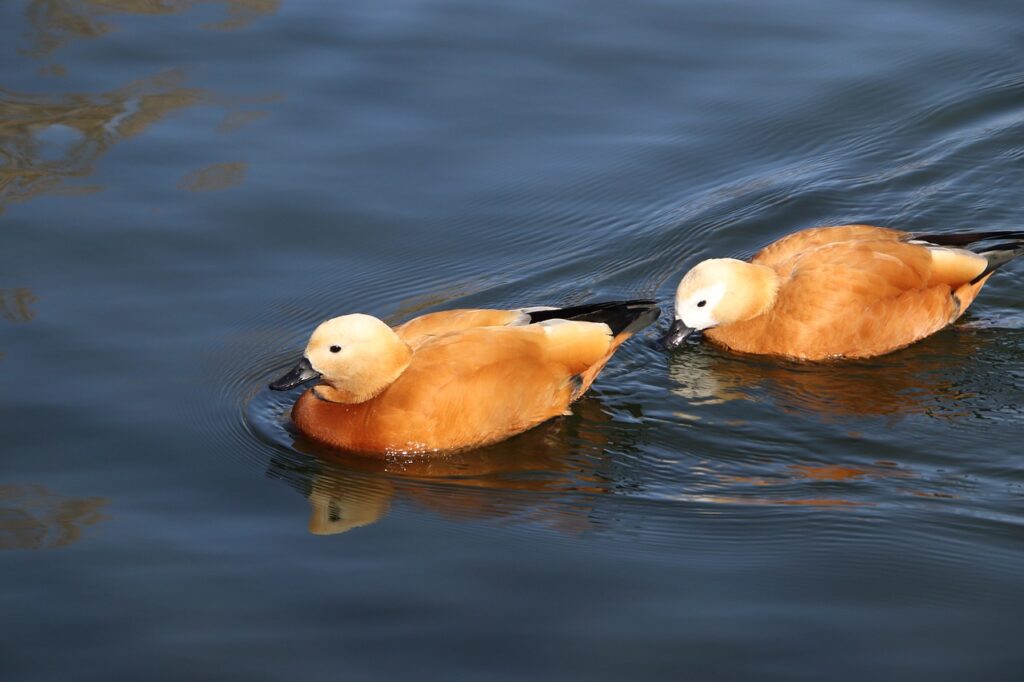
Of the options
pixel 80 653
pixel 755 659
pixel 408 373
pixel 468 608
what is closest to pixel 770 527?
pixel 755 659

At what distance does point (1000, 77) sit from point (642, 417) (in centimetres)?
520

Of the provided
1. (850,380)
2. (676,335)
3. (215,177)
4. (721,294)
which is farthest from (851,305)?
(215,177)

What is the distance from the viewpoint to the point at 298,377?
7.62m

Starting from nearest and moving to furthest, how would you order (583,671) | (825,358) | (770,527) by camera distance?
(583,671)
(770,527)
(825,358)

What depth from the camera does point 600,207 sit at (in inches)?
395

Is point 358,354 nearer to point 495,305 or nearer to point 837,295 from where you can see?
point 495,305

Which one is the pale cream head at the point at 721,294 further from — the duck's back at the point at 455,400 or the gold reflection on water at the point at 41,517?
the gold reflection on water at the point at 41,517

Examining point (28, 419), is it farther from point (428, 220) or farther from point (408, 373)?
point (428, 220)

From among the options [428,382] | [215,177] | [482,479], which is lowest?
[482,479]

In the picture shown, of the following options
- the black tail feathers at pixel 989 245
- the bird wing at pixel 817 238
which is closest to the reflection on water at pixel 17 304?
the bird wing at pixel 817 238

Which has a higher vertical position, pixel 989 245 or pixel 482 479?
pixel 989 245

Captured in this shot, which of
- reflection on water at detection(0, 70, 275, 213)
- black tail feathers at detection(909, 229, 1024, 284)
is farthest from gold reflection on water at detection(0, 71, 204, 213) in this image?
black tail feathers at detection(909, 229, 1024, 284)

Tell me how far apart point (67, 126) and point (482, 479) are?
5.31m

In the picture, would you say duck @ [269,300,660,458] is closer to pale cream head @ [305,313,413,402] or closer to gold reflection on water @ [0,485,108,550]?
pale cream head @ [305,313,413,402]
